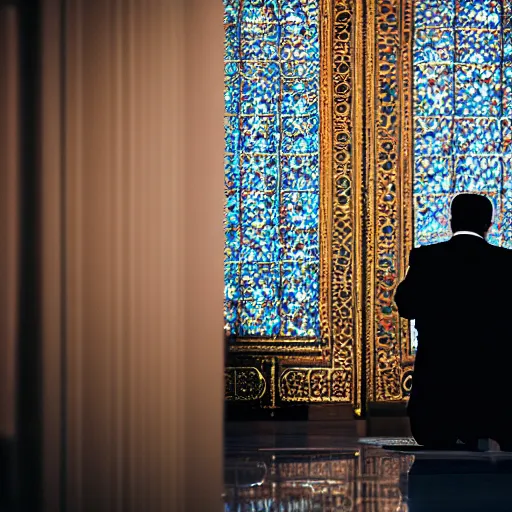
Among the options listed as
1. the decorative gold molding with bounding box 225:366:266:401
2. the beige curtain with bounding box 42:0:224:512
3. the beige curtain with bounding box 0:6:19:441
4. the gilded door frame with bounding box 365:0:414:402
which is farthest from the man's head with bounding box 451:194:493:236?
the beige curtain with bounding box 0:6:19:441

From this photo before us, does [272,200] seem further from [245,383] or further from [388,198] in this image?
[245,383]

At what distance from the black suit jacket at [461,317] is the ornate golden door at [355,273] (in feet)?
3.79

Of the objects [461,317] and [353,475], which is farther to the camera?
[461,317]

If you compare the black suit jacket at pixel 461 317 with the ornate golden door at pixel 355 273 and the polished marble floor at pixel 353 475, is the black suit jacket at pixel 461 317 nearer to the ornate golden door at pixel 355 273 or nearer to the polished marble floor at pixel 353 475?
the polished marble floor at pixel 353 475

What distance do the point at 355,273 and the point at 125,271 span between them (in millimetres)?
3805

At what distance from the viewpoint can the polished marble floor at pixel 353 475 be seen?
3.24m

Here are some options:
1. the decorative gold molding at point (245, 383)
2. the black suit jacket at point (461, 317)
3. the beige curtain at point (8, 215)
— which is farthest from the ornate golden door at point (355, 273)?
the beige curtain at point (8, 215)

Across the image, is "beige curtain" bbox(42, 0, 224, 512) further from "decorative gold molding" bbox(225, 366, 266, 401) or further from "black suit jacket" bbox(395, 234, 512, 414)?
"decorative gold molding" bbox(225, 366, 266, 401)

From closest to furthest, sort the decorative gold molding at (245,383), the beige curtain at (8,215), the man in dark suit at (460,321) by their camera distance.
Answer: the beige curtain at (8,215), the man in dark suit at (460,321), the decorative gold molding at (245,383)

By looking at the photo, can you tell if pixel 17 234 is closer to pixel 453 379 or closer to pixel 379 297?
pixel 453 379

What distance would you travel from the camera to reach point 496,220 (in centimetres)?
616

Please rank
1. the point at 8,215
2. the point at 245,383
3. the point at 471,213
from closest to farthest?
the point at 8,215, the point at 471,213, the point at 245,383

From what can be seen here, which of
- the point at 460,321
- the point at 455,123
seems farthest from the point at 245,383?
the point at 455,123

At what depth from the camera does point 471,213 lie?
4918 millimetres
